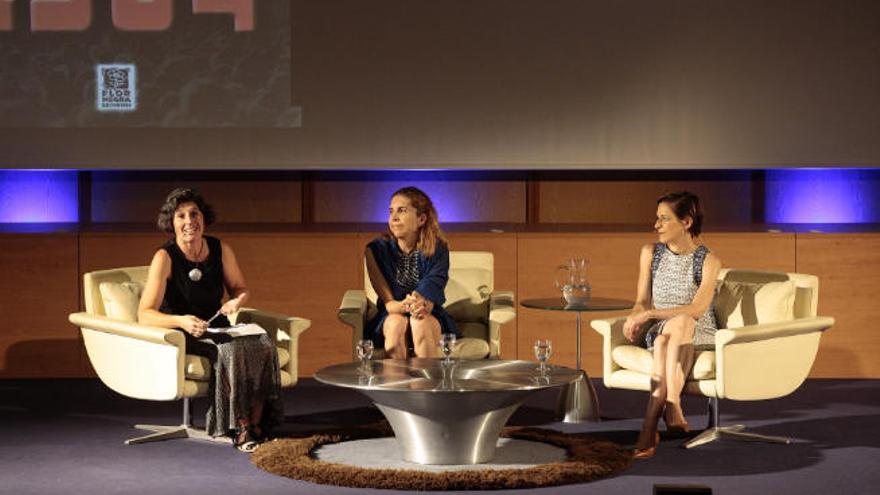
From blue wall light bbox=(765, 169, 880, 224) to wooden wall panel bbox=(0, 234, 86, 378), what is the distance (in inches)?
176

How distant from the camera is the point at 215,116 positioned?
8.54m

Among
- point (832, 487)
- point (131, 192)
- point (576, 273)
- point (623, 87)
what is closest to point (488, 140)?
point (623, 87)

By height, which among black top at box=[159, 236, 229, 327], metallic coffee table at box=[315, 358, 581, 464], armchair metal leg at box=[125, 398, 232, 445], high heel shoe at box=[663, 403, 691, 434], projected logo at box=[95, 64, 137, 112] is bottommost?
armchair metal leg at box=[125, 398, 232, 445]

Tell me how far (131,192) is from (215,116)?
978 millimetres

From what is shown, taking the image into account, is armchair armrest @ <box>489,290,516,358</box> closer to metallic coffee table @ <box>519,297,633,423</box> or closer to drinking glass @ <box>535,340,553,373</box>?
metallic coffee table @ <box>519,297,633,423</box>

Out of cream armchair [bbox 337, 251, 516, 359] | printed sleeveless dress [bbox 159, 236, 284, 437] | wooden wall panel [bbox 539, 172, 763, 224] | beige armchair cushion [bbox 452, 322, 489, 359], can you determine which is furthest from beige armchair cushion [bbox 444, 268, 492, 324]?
wooden wall panel [bbox 539, 172, 763, 224]

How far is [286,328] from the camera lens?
6699 mm

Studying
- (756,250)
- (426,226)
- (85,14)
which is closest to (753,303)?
(426,226)

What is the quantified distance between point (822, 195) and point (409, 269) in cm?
350

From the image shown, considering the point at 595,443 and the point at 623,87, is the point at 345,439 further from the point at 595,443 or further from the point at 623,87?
the point at 623,87

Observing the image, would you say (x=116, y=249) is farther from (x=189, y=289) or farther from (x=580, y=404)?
(x=580, y=404)

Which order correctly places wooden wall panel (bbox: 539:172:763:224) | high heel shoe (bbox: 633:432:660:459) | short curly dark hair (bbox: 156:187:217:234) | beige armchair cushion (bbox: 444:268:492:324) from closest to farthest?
high heel shoe (bbox: 633:432:660:459)
short curly dark hair (bbox: 156:187:217:234)
beige armchair cushion (bbox: 444:268:492:324)
wooden wall panel (bbox: 539:172:763:224)

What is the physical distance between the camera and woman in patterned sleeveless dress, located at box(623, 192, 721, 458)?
626cm

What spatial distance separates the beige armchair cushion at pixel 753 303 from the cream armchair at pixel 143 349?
202 centimetres
